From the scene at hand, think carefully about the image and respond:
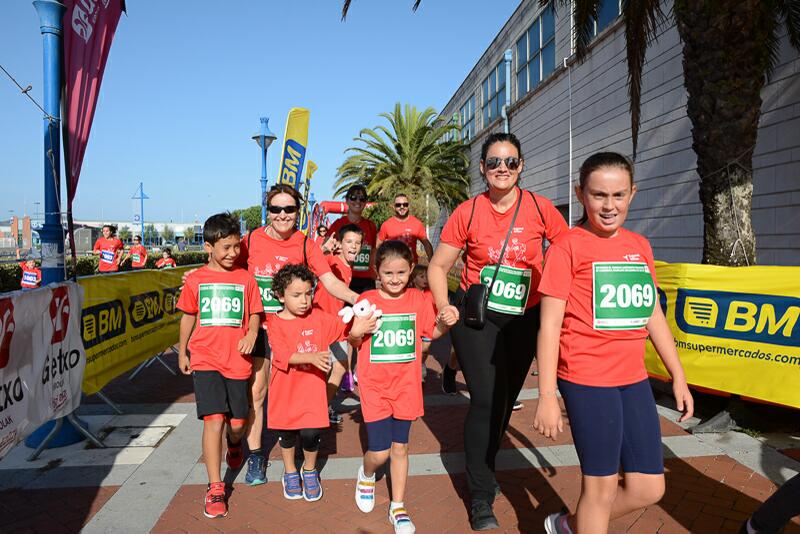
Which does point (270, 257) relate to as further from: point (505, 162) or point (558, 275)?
point (558, 275)

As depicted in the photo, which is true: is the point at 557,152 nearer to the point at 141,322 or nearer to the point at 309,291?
the point at 141,322

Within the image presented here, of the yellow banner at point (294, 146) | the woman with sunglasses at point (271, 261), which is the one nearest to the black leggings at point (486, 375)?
the woman with sunglasses at point (271, 261)

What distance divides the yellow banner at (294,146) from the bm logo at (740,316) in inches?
272

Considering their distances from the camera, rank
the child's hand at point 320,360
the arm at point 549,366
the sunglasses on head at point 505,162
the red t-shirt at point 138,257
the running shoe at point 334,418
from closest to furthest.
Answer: the arm at point 549,366 → the sunglasses on head at point 505,162 → the child's hand at point 320,360 → the running shoe at point 334,418 → the red t-shirt at point 138,257

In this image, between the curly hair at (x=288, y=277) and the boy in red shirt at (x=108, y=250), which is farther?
the boy in red shirt at (x=108, y=250)

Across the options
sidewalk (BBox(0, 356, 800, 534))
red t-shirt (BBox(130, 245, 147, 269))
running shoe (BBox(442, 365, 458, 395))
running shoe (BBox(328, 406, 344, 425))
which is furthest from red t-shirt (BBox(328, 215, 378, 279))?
red t-shirt (BBox(130, 245, 147, 269))

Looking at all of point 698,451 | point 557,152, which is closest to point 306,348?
point 698,451

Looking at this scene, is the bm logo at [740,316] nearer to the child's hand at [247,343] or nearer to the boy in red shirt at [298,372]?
the boy in red shirt at [298,372]

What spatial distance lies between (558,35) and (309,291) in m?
15.7

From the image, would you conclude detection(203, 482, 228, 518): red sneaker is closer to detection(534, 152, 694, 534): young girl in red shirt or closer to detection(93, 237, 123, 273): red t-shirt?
detection(534, 152, 694, 534): young girl in red shirt

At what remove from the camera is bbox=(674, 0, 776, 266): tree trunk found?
529 cm

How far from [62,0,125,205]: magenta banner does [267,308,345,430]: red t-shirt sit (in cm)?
240

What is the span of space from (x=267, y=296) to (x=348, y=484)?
4.58 feet

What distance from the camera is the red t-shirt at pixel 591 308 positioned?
2.29 m
